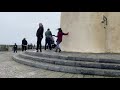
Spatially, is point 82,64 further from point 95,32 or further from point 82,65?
point 95,32

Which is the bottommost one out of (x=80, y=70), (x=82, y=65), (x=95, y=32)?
(x=80, y=70)

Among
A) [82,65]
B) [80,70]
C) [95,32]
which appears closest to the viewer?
[80,70]

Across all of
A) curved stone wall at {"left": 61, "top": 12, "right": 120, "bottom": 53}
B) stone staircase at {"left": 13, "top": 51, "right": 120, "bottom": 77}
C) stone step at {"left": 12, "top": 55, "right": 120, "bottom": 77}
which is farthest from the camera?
curved stone wall at {"left": 61, "top": 12, "right": 120, "bottom": 53}

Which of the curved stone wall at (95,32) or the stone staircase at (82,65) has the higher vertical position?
the curved stone wall at (95,32)

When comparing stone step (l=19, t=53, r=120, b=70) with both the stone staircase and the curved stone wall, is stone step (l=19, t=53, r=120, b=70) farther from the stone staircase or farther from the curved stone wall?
the curved stone wall

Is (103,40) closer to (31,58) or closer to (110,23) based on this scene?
(110,23)

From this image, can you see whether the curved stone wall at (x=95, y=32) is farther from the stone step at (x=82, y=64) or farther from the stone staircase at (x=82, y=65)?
the stone step at (x=82, y=64)

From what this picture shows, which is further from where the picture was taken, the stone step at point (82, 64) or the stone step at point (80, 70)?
the stone step at point (82, 64)

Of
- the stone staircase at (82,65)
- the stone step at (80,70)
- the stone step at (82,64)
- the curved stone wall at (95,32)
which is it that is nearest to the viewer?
the stone step at (80,70)

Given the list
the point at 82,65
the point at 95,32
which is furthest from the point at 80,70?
the point at 95,32

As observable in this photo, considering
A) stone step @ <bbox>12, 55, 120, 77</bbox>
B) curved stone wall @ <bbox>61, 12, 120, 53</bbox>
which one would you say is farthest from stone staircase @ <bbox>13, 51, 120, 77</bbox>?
curved stone wall @ <bbox>61, 12, 120, 53</bbox>

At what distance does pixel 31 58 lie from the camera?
1091cm

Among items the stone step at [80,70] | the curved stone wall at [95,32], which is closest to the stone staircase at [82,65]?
the stone step at [80,70]
